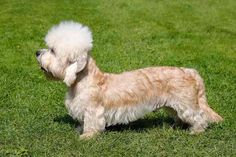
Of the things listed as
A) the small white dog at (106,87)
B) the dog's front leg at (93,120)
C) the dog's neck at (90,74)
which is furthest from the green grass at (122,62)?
the dog's neck at (90,74)

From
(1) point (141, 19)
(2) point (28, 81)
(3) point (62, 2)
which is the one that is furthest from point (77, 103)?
(3) point (62, 2)

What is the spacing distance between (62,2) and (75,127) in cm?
1028

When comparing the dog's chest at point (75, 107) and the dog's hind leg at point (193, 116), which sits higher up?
the dog's chest at point (75, 107)

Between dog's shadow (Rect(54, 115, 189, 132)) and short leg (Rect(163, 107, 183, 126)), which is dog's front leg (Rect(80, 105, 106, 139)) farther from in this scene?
short leg (Rect(163, 107, 183, 126))

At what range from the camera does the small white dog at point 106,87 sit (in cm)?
689

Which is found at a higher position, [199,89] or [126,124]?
[199,89]

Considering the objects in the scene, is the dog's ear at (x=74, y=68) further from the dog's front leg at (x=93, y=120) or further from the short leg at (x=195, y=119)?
the short leg at (x=195, y=119)

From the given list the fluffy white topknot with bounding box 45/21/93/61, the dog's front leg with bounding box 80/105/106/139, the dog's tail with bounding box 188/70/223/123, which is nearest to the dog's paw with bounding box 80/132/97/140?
the dog's front leg with bounding box 80/105/106/139

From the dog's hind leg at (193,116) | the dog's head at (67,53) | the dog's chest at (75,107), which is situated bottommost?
the dog's hind leg at (193,116)

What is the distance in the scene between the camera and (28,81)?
31.7 ft

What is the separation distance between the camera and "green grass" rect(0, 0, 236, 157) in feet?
22.5

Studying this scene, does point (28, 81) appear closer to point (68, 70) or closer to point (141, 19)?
point (68, 70)

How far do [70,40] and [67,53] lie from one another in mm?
156

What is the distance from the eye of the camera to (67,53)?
22.4 feet
